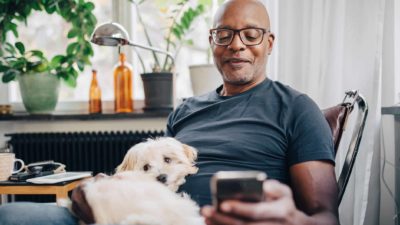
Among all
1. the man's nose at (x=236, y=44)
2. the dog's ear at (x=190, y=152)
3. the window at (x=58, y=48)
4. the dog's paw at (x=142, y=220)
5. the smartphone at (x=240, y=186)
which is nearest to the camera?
the smartphone at (x=240, y=186)

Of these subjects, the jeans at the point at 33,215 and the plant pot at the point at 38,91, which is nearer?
the jeans at the point at 33,215

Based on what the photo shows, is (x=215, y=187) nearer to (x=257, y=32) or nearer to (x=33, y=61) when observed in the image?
(x=257, y=32)

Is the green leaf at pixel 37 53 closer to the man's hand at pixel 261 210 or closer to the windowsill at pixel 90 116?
the windowsill at pixel 90 116

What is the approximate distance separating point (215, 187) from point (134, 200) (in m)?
0.30

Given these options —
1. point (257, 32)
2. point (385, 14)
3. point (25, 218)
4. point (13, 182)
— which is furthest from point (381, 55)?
point (13, 182)

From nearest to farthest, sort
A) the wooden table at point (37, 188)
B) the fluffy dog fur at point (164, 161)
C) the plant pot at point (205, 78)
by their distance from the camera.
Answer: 1. the fluffy dog fur at point (164, 161)
2. the wooden table at point (37, 188)
3. the plant pot at point (205, 78)

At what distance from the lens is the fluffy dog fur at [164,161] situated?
111 cm

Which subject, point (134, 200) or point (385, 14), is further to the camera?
point (385, 14)

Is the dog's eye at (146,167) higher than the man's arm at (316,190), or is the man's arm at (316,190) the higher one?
the dog's eye at (146,167)

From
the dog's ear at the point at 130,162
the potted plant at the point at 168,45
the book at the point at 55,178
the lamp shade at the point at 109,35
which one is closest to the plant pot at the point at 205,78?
the potted plant at the point at 168,45

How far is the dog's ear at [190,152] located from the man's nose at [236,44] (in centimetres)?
37

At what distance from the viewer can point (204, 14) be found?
2.72m

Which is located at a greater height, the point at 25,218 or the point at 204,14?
the point at 204,14

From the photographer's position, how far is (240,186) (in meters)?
0.61
